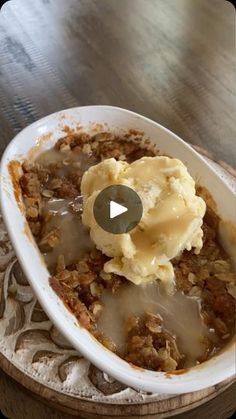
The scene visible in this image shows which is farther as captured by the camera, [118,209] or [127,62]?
[127,62]

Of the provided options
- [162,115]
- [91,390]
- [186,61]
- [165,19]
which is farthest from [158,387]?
[165,19]

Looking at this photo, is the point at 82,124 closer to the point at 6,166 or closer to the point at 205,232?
the point at 6,166

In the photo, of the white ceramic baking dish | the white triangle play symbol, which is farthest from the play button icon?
the white ceramic baking dish

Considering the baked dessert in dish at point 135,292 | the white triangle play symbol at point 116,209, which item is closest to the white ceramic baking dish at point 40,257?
the baked dessert in dish at point 135,292

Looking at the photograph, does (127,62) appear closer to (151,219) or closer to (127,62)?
(127,62)

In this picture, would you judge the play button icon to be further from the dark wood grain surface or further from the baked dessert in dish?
the dark wood grain surface

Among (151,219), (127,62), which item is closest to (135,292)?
(151,219)
